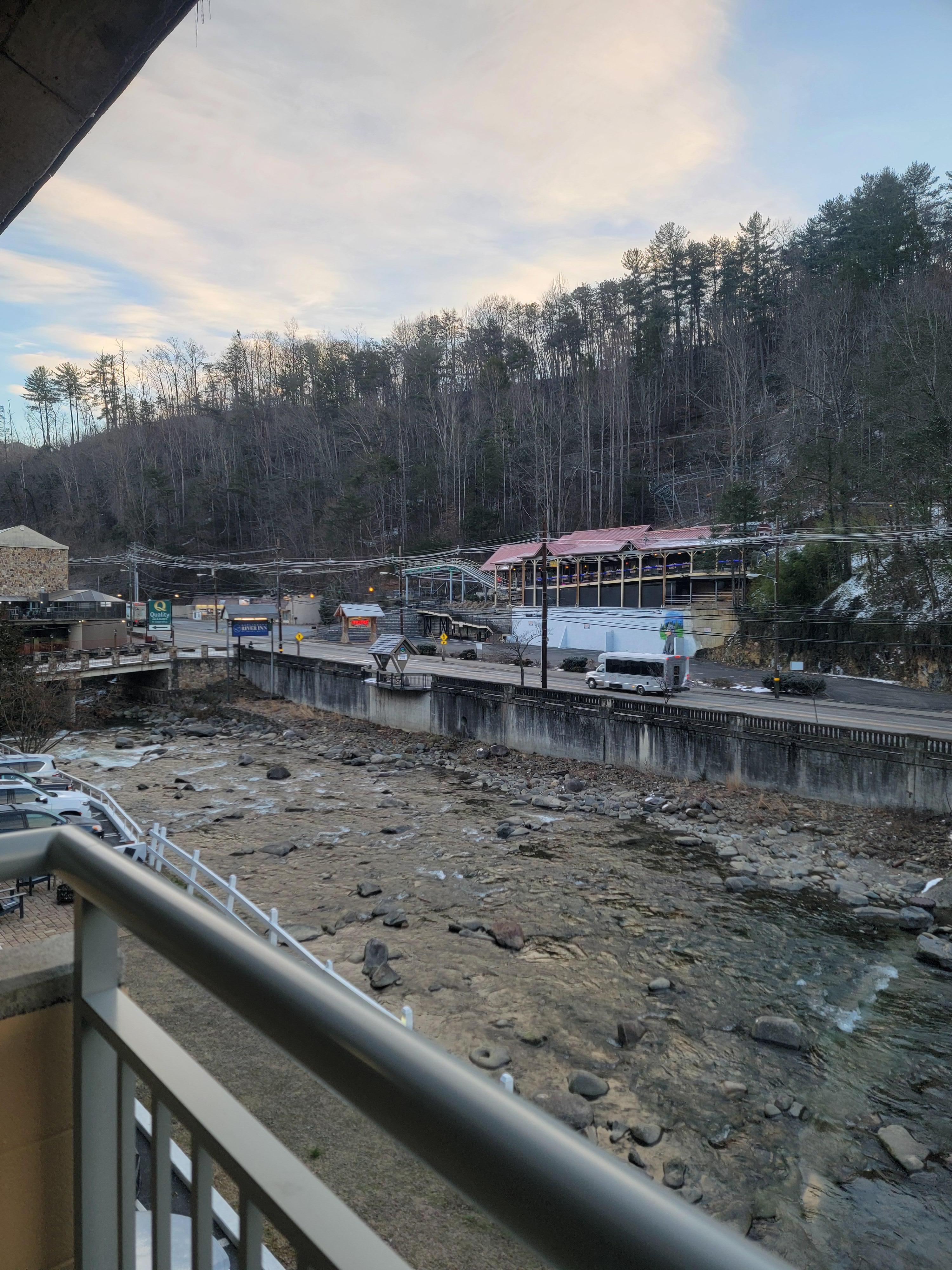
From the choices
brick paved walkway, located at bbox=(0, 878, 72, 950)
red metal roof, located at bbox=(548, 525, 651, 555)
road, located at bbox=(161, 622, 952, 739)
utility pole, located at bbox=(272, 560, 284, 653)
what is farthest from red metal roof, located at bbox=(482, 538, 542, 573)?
brick paved walkway, located at bbox=(0, 878, 72, 950)

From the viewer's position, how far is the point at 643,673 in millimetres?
28484

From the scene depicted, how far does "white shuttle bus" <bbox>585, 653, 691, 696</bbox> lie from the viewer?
27828mm

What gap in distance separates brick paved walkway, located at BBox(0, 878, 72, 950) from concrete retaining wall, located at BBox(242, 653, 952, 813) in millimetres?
16859

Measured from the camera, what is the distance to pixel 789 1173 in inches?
300

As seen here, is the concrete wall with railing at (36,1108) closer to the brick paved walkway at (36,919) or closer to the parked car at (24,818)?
the brick paved walkway at (36,919)

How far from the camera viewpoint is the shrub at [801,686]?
88.6 feet

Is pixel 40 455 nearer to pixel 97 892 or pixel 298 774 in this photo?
pixel 298 774

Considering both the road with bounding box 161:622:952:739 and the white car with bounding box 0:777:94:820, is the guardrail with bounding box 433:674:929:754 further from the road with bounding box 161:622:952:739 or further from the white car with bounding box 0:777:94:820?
the white car with bounding box 0:777:94:820

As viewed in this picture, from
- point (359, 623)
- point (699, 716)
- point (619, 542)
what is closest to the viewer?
point (699, 716)

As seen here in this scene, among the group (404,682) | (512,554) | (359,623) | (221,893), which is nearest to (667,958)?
(221,893)

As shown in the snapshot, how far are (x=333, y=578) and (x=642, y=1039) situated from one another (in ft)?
195

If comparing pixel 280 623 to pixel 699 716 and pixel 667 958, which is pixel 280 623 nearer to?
pixel 699 716

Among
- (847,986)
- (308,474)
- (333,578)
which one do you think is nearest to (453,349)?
(308,474)

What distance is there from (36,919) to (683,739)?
1740cm
